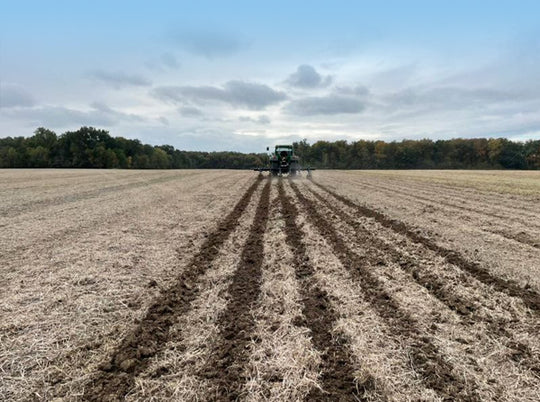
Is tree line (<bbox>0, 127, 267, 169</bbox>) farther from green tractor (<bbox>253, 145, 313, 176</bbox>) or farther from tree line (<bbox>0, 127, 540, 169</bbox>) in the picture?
green tractor (<bbox>253, 145, 313, 176</bbox>)

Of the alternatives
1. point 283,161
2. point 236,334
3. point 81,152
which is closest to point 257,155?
point 81,152

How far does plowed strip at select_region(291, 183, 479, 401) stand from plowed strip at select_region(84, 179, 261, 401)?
2747 mm

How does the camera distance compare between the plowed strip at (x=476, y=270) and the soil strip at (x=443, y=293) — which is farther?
the plowed strip at (x=476, y=270)

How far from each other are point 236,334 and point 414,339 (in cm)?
210

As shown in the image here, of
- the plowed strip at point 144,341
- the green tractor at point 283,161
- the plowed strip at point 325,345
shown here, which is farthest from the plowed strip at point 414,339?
the green tractor at point 283,161

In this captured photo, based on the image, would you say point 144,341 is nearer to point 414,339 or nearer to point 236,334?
point 236,334

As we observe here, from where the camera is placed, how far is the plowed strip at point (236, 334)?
9.68 ft

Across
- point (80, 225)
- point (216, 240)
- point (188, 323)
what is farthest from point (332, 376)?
point (80, 225)

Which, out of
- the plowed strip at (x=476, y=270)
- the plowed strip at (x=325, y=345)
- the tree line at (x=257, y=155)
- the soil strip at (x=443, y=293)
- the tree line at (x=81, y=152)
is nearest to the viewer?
the plowed strip at (x=325, y=345)

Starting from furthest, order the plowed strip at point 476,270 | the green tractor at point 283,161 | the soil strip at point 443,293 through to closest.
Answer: the green tractor at point 283,161, the plowed strip at point 476,270, the soil strip at point 443,293

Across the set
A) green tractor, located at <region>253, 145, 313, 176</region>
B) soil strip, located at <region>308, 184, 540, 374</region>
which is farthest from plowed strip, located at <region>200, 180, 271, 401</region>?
green tractor, located at <region>253, 145, 313, 176</region>

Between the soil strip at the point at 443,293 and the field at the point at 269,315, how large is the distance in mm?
24

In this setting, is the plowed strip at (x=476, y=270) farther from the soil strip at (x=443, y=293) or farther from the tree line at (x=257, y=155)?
the tree line at (x=257, y=155)

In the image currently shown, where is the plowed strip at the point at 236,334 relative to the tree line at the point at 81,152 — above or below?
below
